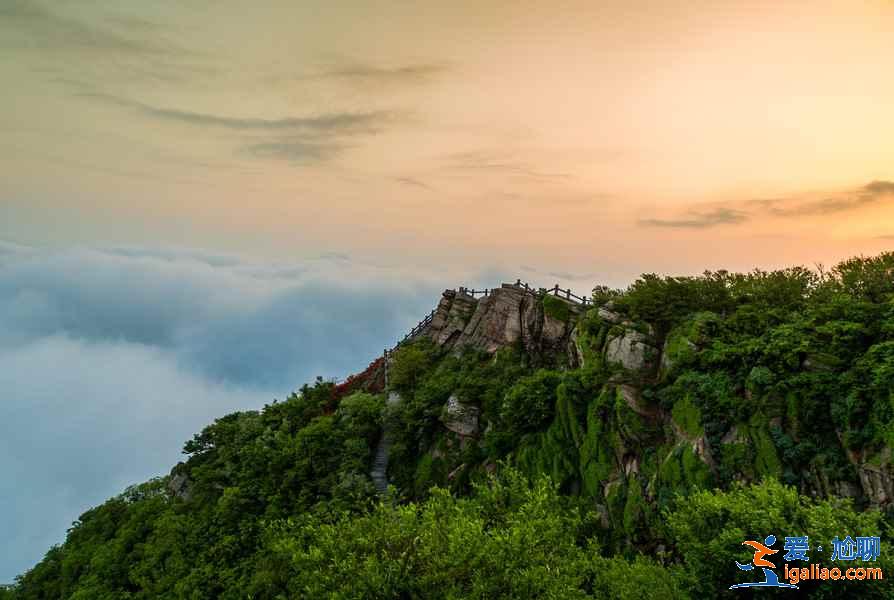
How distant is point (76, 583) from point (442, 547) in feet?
147

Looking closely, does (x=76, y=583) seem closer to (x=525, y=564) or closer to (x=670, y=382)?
(x=525, y=564)

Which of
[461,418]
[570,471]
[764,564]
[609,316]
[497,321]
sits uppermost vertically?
[497,321]

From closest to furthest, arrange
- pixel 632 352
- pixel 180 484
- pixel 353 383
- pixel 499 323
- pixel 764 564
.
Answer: pixel 764 564, pixel 632 352, pixel 499 323, pixel 180 484, pixel 353 383

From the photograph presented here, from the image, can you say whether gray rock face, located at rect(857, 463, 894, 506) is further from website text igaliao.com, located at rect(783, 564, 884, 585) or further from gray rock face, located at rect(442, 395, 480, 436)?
gray rock face, located at rect(442, 395, 480, 436)

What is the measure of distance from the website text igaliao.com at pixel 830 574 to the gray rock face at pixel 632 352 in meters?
18.0

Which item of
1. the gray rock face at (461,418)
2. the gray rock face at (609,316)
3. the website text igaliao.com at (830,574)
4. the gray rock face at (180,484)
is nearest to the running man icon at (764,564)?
the website text igaliao.com at (830,574)

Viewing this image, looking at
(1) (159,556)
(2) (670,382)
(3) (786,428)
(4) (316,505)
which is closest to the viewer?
(3) (786,428)

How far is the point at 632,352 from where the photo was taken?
3481 centimetres

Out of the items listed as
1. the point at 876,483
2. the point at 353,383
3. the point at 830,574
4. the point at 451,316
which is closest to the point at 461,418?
the point at 451,316

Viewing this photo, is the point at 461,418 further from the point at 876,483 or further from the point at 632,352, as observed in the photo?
the point at 876,483

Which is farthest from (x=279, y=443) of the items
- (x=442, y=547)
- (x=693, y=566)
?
(x=693, y=566)

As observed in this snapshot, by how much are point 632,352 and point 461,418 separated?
47.0 feet

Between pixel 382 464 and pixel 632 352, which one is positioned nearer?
pixel 632 352

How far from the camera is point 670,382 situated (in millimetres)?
32219
